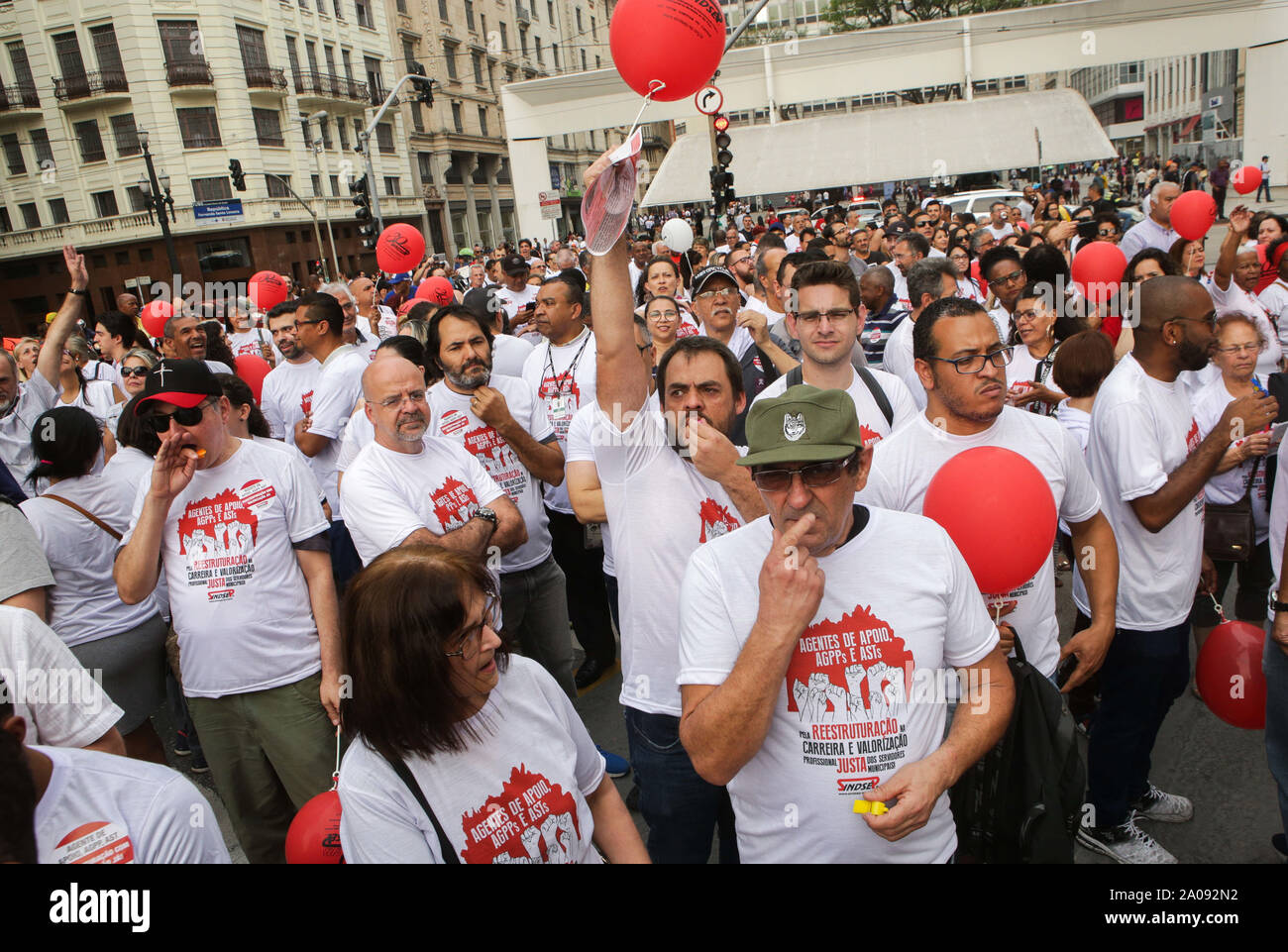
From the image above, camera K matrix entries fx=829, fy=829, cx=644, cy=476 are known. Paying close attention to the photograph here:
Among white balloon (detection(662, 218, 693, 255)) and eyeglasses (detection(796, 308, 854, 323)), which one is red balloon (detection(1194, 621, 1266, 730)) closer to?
eyeglasses (detection(796, 308, 854, 323))

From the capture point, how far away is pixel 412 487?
315 centimetres

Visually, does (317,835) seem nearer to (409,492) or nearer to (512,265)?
(409,492)

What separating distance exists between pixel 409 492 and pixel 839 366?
1708 mm

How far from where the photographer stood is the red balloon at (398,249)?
9367 millimetres

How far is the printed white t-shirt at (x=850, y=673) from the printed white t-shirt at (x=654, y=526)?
690 millimetres

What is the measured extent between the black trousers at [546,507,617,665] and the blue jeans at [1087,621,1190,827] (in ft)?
8.62

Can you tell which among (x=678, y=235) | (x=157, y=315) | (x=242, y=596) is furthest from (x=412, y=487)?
(x=678, y=235)

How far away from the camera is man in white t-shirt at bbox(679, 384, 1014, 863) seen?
1726mm

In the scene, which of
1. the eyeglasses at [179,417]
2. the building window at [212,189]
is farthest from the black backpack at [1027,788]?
the building window at [212,189]

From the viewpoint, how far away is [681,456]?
256 cm

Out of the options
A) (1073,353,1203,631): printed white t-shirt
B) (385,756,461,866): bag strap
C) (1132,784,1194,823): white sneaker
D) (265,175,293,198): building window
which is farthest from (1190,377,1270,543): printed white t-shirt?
(265,175,293,198): building window
